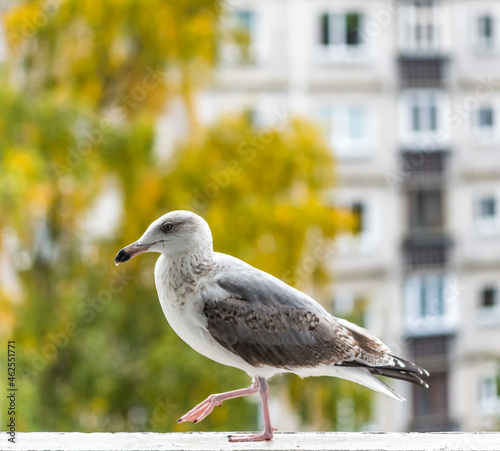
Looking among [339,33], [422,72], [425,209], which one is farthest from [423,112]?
[339,33]

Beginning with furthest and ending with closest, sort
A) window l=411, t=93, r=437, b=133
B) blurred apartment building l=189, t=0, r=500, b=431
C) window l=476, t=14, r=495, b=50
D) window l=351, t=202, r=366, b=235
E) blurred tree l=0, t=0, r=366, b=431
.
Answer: window l=476, t=14, r=495, b=50 → window l=411, t=93, r=437, b=133 → window l=351, t=202, r=366, b=235 → blurred apartment building l=189, t=0, r=500, b=431 → blurred tree l=0, t=0, r=366, b=431

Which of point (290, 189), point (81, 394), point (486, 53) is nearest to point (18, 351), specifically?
point (81, 394)

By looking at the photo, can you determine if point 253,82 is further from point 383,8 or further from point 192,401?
point 192,401

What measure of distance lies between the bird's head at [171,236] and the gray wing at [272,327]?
0.06 meters

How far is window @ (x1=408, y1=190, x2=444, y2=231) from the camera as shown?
6.25 m

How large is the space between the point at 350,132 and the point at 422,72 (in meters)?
0.67

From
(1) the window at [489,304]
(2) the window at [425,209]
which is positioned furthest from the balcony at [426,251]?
(1) the window at [489,304]

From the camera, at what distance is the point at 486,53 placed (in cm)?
622

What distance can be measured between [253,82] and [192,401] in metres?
2.86

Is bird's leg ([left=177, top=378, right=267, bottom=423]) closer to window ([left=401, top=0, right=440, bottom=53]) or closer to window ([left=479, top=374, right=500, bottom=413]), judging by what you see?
window ([left=401, top=0, right=440, bottom=53])

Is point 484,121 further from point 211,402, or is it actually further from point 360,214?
point 211,402

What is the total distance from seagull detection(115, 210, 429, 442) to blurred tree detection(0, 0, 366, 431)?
6.81ft

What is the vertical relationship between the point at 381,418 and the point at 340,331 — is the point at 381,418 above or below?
below


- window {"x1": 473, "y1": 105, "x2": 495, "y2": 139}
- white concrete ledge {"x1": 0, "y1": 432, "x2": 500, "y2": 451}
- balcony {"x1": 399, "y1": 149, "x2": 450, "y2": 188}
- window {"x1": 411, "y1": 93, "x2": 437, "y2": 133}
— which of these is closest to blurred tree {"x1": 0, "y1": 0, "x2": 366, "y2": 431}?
white concrete ledge {"x1": 0, "y1": 432, "x2": 500, "y2": 451}
